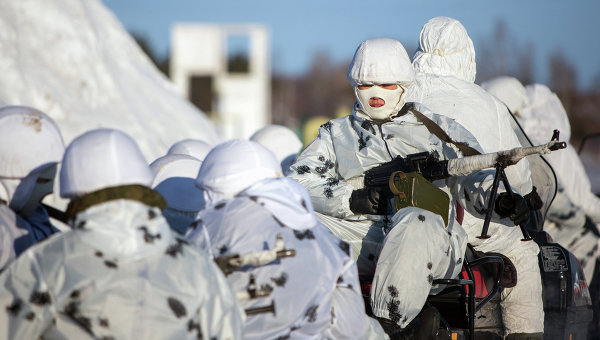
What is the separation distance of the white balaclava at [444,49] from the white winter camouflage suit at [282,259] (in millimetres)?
2146

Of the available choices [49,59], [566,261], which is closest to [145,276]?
[566,261]

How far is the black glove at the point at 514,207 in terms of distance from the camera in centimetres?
411

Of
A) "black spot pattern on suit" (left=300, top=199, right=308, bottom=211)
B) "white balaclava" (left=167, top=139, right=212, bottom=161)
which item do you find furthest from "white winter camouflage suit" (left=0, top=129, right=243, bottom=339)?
"white balaclava" (left=167, top=139, right=212, bottom=161)

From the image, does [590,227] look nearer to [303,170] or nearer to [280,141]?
[280,141]

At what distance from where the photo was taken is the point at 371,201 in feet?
14.0

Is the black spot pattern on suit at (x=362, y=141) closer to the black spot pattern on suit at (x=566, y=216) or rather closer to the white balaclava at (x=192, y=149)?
the white balaclava at (x=192, y=149)

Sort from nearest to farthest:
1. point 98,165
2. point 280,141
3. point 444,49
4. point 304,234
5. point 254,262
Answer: point 98,165 < point 254,262 < point 304,234 < point 444,49 < point 280,141

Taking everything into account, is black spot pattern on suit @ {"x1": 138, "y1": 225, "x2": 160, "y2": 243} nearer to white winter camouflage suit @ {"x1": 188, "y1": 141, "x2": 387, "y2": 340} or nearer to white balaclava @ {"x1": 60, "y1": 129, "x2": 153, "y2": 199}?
white balaclava @ {"x1": 60, "y1": 129, "x2": 153, "y2": 199}

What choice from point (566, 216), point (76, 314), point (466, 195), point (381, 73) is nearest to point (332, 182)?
point (381, 73)

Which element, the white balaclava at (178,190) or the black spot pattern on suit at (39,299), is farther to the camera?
the white balaclava at (178,190)

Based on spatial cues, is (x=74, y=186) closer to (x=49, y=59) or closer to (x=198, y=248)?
(x=198, y=248)

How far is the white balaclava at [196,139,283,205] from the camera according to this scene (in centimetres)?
319

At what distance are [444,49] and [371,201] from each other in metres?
1.35

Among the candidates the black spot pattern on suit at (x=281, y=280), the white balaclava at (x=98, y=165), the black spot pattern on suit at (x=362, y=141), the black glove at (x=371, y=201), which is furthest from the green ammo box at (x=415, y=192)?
the white balaclava at (x=98, y=165)
